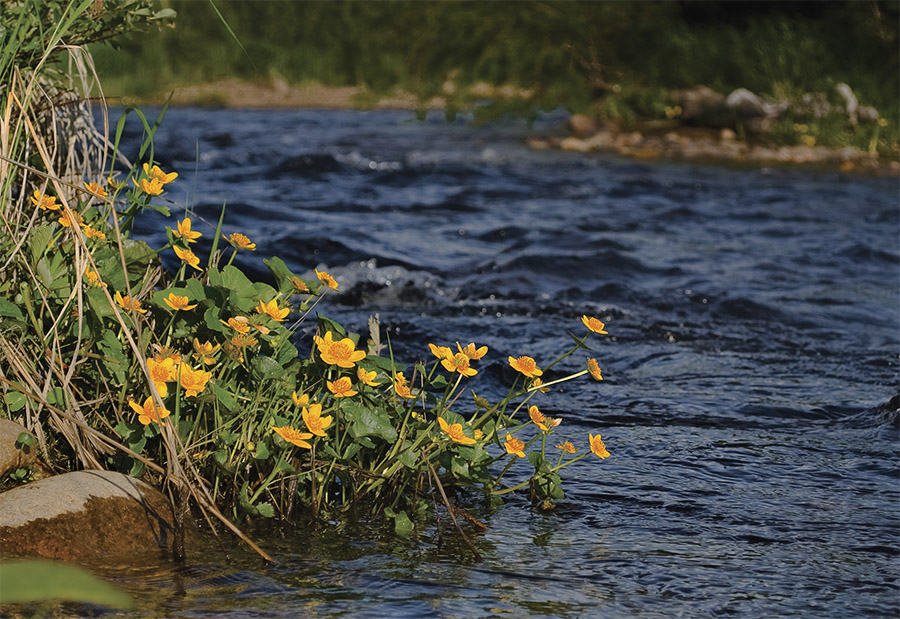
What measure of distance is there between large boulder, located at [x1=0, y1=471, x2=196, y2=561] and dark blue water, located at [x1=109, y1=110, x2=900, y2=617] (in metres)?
0.19

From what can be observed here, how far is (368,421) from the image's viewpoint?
2852 mm

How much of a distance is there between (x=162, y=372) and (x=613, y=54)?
15.0 metres

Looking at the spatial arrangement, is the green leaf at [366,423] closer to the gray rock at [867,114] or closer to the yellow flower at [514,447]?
the yellow flower at [514,447]

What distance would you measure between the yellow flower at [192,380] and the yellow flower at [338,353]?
0.30m

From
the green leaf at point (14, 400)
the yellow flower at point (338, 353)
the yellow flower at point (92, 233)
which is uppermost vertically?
the yellow flower at point (92, 233)

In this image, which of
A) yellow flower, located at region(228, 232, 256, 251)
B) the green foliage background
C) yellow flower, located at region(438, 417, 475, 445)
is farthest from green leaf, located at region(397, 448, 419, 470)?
the green foliage background

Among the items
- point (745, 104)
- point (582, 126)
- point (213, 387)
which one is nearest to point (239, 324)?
point (213, 387)

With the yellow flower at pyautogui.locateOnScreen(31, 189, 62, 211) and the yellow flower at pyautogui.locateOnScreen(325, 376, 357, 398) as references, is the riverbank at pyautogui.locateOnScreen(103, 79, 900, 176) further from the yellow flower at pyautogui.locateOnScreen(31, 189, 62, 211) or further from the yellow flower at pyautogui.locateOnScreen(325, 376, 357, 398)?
the yellow flower at pyautogui.locateOnScreen(325, 376, 357, 398)

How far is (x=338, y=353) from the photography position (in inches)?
111

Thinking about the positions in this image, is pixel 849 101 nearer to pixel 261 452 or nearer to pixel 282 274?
pixel 282 274

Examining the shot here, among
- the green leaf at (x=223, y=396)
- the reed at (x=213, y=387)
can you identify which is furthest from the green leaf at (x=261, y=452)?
the green leaf at (x=223, y=396)

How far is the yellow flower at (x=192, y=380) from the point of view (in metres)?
2.65

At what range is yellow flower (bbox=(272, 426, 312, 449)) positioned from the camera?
2678mm

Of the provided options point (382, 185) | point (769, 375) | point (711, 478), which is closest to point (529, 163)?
point (382, 185)
